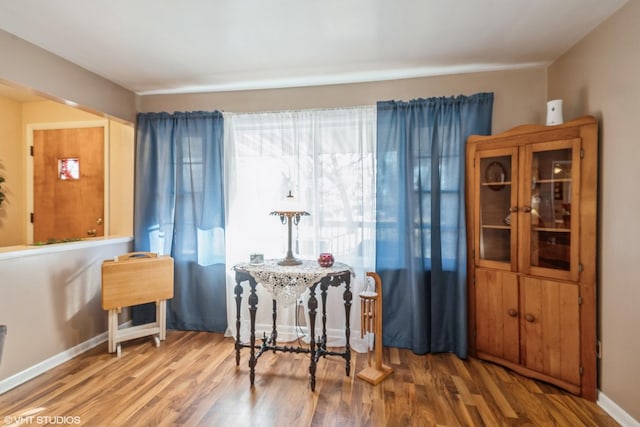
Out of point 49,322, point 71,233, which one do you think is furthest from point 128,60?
point 49,322

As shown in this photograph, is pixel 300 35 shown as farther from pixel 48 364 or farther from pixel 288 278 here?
pixel 48 364

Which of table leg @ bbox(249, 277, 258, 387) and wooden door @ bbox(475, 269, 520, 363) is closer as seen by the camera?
table leg @ bbox(249, 277, 258, 387)

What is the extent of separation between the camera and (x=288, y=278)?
2.21 m

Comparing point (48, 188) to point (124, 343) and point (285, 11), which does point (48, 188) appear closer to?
point (124, 343)

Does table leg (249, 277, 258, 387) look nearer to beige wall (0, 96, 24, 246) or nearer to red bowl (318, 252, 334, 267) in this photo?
red bowl (318, 252, 334, 267)

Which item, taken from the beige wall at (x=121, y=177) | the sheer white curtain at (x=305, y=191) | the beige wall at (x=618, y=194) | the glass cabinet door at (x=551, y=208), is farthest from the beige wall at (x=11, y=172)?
the beige wall at (x=618, y=194)

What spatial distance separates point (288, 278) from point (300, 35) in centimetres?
168

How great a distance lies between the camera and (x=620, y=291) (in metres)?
1.86

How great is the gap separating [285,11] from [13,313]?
108 inches

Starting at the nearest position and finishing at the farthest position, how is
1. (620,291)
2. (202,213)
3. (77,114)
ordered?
(620,291), (202,213), (77,114)

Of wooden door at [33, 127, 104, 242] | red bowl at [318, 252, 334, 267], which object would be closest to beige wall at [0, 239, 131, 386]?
wooden door at [33, 127, 104, 242]

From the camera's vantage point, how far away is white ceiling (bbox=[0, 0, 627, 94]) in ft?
6.12

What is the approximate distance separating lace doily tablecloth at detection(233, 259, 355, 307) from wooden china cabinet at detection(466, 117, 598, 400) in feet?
3.90

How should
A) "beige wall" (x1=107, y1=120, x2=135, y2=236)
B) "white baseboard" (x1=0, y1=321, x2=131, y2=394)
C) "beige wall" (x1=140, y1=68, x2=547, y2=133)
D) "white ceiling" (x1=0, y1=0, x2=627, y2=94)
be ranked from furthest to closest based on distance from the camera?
"beige wall" (x1=107, y1=120, x2=135, y2=236) < "beige wall" (x1=140, y1=68, x2=547, y2=133) < "white baseboard" (x1=0, y1=321, x2=131, y2=394) < "white ceiling" (x1=0, y1=0, x2=627, y2=94)
